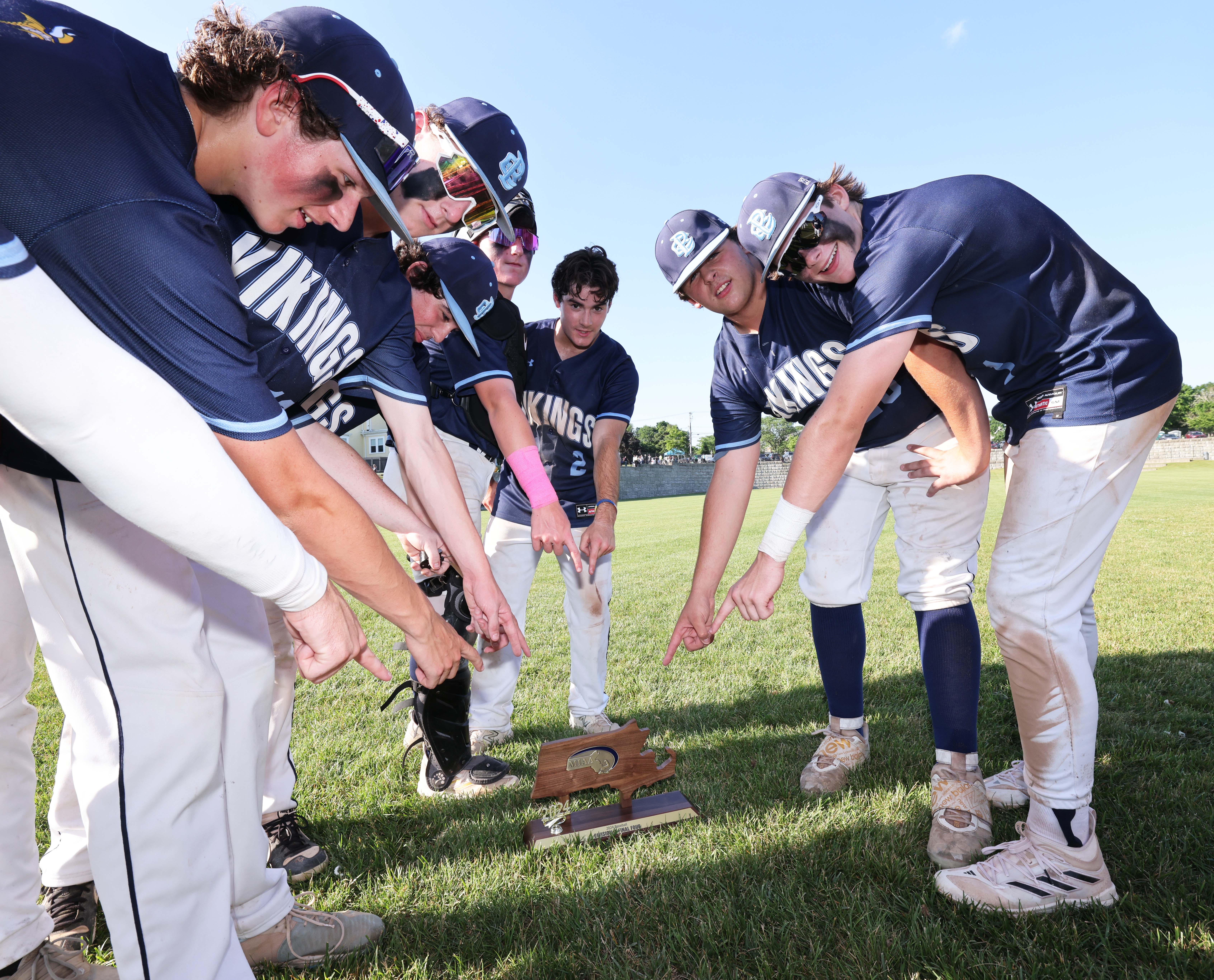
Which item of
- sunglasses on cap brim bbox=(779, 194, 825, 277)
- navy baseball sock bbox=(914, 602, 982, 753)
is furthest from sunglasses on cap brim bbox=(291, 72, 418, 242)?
navy baseball sock bbox=(914, 602, 982, 753)

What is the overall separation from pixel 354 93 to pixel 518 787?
2.75 meters

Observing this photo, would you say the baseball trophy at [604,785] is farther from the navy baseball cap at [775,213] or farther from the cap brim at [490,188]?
the cap brim at [490,188]

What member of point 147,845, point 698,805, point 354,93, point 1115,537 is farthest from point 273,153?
point 1115,537

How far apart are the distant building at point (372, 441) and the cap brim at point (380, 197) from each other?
42.6 meters

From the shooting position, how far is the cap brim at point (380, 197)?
61.6 inches

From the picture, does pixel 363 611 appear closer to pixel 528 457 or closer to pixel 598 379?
pixel 598 379

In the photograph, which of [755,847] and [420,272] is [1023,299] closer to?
[755,847]

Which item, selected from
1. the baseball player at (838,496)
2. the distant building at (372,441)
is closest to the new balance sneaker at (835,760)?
the baseball player at (838,496)

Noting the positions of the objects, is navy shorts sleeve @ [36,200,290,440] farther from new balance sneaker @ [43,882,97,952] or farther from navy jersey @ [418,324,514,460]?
new balance sneaker @ [43,882,97,952]

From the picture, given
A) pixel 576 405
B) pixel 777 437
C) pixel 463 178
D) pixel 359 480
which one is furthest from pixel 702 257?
pixel 777 437

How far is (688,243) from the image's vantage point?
2.76 m

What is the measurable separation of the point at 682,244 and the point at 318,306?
58.3 inches

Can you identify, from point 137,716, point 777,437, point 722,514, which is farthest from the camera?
point 777,437

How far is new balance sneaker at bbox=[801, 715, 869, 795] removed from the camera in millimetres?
2736
